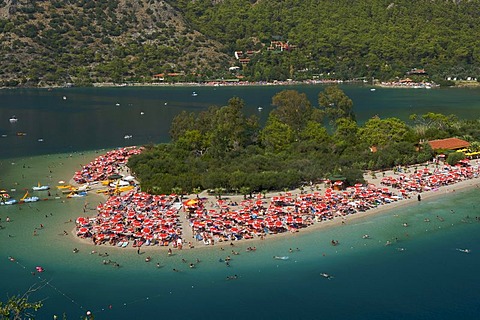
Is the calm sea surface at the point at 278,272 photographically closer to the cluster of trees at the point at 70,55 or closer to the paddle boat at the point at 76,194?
the paddle boat at the point at 76,194

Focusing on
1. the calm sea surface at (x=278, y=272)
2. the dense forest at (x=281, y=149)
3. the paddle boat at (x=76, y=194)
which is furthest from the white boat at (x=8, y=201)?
the dense forest at (x=281, y=149)

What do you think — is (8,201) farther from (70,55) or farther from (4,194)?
(70,55)

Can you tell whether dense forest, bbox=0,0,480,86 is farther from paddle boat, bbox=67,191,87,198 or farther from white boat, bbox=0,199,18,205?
white boat, bbox=0,199,18,205

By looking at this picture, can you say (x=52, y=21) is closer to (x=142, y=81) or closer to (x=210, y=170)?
(x=142, y=81)

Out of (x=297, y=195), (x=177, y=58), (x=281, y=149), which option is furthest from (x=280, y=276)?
(x=177, y=58)

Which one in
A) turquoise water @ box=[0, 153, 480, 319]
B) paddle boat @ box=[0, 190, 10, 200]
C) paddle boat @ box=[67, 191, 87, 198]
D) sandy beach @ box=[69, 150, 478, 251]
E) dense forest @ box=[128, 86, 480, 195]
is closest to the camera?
turquoise water @ box=[0, 153, 480, 319]

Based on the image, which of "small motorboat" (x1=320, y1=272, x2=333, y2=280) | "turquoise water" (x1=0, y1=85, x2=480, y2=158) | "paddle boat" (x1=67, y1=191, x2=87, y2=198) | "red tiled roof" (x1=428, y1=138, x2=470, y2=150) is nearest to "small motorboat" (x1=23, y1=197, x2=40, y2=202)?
"paddle boat" (x1=67, y1=191, x2=87, y2=198)
